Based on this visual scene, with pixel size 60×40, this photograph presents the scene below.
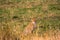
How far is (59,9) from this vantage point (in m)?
16.7

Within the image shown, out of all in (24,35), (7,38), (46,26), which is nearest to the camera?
(7,38)

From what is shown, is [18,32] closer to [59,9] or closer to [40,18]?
[40,18]

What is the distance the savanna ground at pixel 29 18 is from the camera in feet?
35.6

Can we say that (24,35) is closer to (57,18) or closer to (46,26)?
(46,26)

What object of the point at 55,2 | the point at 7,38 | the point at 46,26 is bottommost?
the point at 55,2

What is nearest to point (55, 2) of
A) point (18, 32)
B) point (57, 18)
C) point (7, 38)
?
point (57, 18)

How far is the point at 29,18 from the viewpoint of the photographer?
47.7 ft

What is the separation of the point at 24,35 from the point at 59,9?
595cm

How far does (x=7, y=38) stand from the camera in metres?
10.3

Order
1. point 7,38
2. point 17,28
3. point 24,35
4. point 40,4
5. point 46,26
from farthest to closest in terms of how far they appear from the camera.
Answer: point 40,4 < point 46,26 < point 17,28 < point 24,35 < point 7,38

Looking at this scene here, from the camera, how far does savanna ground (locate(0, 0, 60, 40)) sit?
1084cm

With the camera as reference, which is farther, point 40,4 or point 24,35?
point 40,4

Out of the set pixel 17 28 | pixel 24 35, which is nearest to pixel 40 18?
pixel 17 28

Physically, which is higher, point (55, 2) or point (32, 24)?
point (32, 24)
